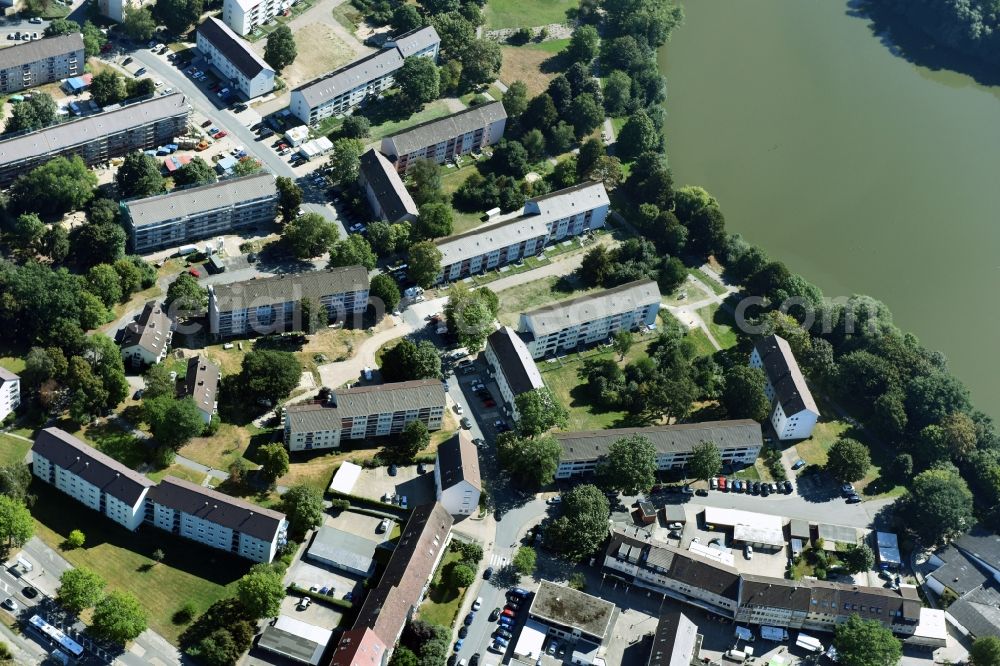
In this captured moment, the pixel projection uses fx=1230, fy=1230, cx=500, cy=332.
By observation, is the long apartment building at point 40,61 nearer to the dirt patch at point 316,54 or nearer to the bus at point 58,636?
the dirt patch at point 316,54

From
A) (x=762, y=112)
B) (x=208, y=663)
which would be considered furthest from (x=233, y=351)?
(x=762, y=112)

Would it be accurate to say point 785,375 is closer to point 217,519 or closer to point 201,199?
point 217,519

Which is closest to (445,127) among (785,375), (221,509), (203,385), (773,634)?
(203,385)

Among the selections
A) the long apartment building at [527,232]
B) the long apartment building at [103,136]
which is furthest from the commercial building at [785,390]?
the long apartment building at [103,136]

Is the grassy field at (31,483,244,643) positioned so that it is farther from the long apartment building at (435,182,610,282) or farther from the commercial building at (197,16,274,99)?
the commercial building at (197,16,274,99)

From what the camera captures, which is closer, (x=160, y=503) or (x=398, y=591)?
(x=398, y=591)

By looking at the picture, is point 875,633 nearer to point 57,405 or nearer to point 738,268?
point 738,268
